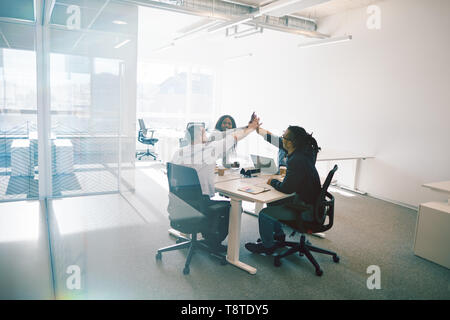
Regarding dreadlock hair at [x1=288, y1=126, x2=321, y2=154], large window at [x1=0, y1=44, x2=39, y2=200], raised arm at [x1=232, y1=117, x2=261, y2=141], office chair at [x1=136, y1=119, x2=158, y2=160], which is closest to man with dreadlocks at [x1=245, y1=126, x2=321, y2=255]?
dreadlock hair at [x1=288, y1=126, x2=321, y2=154]

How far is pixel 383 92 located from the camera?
17.4 feet

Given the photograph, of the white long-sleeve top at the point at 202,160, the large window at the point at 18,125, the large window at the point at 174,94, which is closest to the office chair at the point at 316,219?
the white long-sleeve top at the point at 202,160

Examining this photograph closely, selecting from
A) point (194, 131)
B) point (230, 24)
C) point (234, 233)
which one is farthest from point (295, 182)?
point (230, 24)

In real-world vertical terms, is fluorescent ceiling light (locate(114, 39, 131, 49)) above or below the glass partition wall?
above

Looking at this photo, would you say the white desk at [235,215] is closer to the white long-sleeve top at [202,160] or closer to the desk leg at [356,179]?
the white long-sleeve top at [202,160]

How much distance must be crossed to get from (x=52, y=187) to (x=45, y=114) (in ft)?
2.89

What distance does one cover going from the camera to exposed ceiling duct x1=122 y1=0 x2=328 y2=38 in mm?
4836

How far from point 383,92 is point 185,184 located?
4.00 meters

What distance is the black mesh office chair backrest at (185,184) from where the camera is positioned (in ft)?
8.99

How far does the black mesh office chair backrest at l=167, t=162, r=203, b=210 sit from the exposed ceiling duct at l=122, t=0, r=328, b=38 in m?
2.78

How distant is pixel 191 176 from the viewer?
8.96 feet

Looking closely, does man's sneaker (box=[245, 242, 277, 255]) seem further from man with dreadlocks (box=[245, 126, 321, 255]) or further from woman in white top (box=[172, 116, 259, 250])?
woman in white top (box=[172, 116, 259, 250])

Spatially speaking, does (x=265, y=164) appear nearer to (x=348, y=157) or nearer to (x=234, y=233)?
(x=234, y=233)
